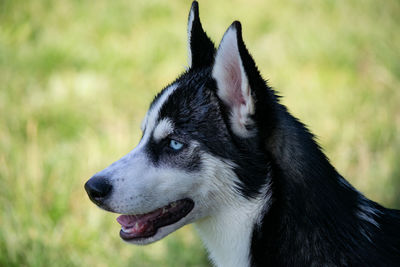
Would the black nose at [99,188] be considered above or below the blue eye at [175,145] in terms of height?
below

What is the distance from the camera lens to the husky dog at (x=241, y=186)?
7.23 feet

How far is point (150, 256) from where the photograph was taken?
353cm

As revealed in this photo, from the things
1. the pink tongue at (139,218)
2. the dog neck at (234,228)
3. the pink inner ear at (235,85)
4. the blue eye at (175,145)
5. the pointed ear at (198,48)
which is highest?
the pointed ear at (198,48)

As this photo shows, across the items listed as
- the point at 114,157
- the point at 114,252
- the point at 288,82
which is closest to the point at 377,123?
the point at 288,82

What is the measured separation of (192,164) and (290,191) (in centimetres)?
49

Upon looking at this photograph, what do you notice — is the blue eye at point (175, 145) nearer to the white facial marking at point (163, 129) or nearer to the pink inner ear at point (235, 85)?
the white facial marking at point (163, 129)

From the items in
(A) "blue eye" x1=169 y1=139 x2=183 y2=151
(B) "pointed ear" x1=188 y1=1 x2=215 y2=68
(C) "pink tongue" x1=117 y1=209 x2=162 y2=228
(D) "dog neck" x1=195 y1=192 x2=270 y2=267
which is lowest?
(C) "pink tongue" x1=117 y1=209 x2=162 y2=228

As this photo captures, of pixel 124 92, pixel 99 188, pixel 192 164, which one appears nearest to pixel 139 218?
pixel 99 188

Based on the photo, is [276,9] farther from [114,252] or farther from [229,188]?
[229,188]

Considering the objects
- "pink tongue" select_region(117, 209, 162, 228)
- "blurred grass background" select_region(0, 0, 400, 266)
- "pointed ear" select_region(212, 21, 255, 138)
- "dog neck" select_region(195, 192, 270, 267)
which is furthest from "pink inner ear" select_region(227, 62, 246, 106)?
"blurred grass background" select_region(0, 0, 400, 266)

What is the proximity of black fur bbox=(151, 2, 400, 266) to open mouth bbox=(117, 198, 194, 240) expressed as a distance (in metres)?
0.31

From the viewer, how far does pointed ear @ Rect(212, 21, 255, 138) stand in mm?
2177

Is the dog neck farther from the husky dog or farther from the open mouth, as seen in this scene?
the open mouth

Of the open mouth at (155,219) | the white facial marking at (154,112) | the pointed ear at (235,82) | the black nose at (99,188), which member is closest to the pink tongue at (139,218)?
the open mouth at (155,219)
